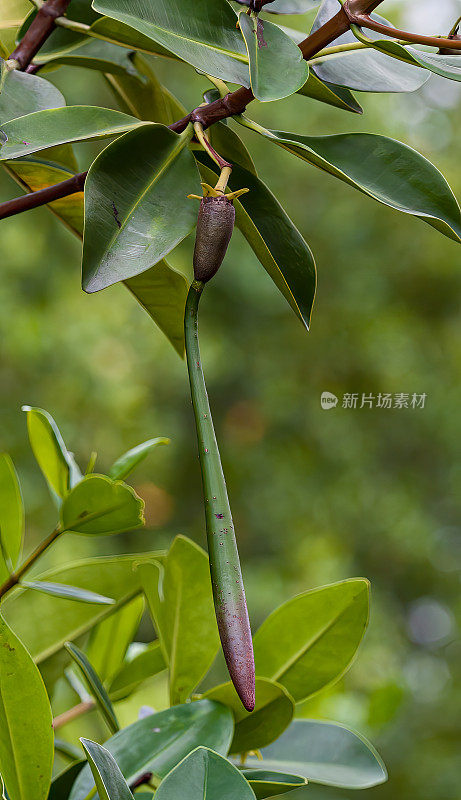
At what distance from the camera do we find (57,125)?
0.21 metres

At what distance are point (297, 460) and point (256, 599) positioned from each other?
1.70ft

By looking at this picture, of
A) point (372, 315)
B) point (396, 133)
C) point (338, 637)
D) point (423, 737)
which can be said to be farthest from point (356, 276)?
point (338, 637)

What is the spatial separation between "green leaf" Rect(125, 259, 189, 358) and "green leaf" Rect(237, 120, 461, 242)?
0.07 meters

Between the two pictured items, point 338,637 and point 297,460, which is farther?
point 297,460

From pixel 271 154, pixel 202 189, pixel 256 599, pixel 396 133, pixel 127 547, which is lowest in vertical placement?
pixel 127 547

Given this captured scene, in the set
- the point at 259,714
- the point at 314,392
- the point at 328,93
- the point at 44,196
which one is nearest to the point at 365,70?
the point at 328,93

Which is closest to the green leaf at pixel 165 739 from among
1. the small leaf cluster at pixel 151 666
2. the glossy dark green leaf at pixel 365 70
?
the small leaf cluster at pixel 151 666

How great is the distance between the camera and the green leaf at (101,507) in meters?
0.26

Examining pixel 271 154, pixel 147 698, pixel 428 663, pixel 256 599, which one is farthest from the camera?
pixel 271 154

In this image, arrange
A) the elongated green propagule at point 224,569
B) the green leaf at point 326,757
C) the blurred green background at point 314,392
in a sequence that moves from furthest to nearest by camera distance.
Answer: the blurred green background at point 314,392 < the green leaf at point 326,757 < the elongated green propagule at point 224,569

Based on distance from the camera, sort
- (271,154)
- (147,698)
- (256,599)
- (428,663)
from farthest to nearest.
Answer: (271,154) < (428,663) < (256,599) < (147,698)

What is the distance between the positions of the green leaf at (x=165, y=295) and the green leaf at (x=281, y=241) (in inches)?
1.6

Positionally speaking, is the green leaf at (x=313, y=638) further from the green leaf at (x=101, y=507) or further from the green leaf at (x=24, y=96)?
the green leaf at (x=24, y=96)

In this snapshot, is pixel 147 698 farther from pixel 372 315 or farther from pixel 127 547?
pixel 372 315
